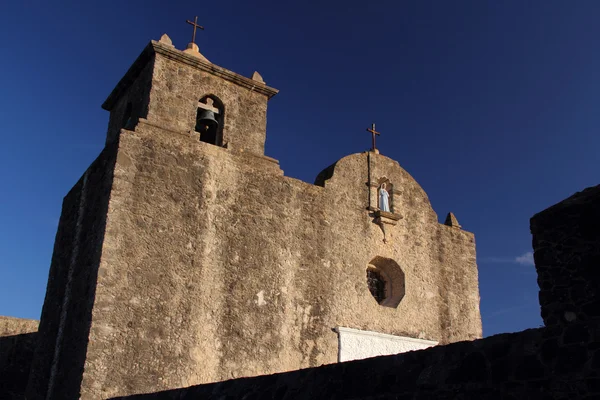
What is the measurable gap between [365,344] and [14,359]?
7695 mm

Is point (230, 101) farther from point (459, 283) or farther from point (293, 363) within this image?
point (459, 283)

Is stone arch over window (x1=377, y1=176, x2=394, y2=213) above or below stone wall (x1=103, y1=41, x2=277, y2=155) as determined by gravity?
below

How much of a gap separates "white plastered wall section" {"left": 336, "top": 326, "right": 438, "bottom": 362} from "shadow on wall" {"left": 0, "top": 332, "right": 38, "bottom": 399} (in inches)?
278

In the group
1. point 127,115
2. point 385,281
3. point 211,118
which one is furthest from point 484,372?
point 127,115

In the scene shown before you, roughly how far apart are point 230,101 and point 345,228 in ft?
11.2

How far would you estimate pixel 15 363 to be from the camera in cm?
1320

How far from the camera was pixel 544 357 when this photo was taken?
11.6ft

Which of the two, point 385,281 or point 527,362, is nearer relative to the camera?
point 527,362

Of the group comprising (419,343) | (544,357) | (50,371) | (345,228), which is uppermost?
(345,228)

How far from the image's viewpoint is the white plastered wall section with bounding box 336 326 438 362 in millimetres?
10906

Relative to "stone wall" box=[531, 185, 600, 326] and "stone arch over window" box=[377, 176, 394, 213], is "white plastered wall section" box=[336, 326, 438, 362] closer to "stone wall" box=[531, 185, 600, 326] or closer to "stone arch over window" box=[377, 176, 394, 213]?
"stone arch over window" box=[377, 176, 394, 213]

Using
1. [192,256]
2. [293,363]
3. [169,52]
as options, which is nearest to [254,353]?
[293,363]

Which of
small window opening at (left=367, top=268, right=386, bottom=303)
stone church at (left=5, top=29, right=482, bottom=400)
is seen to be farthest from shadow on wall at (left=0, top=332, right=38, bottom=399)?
small window opening at (left=367, top=268, right=386, bottom=303)

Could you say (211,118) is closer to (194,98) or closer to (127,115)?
(194,98)
